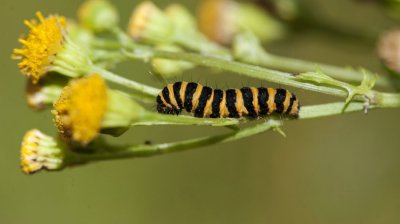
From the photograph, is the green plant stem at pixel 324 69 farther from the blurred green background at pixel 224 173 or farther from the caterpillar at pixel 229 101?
the blurred green background at pixel 224 173

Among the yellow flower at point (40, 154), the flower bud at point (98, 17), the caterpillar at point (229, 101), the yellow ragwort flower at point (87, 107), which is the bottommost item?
the yellow flower at point (40, 154)

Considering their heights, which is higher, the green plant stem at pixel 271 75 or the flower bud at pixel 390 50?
the flower bud at pixel 390 50

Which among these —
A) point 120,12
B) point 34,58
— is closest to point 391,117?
point 120,12

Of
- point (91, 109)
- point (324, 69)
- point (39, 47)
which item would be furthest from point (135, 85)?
point (324, 69)

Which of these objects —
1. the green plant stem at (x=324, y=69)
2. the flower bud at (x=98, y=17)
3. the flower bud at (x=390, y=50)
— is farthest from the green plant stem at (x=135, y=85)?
the flower bud at (x=390, y=50)

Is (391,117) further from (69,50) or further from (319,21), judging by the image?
(69,50)

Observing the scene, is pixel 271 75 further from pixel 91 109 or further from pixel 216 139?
pixel 91 109

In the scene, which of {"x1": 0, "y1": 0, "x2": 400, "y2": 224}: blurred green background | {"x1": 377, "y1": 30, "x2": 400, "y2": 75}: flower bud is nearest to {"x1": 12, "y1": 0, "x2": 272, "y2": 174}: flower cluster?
{"x1": 377, "y1": 30, "x2": 400, "y2": 75}: flower bud

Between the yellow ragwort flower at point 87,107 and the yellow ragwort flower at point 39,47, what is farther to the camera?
the yellow ragwort flower at point 39,47
